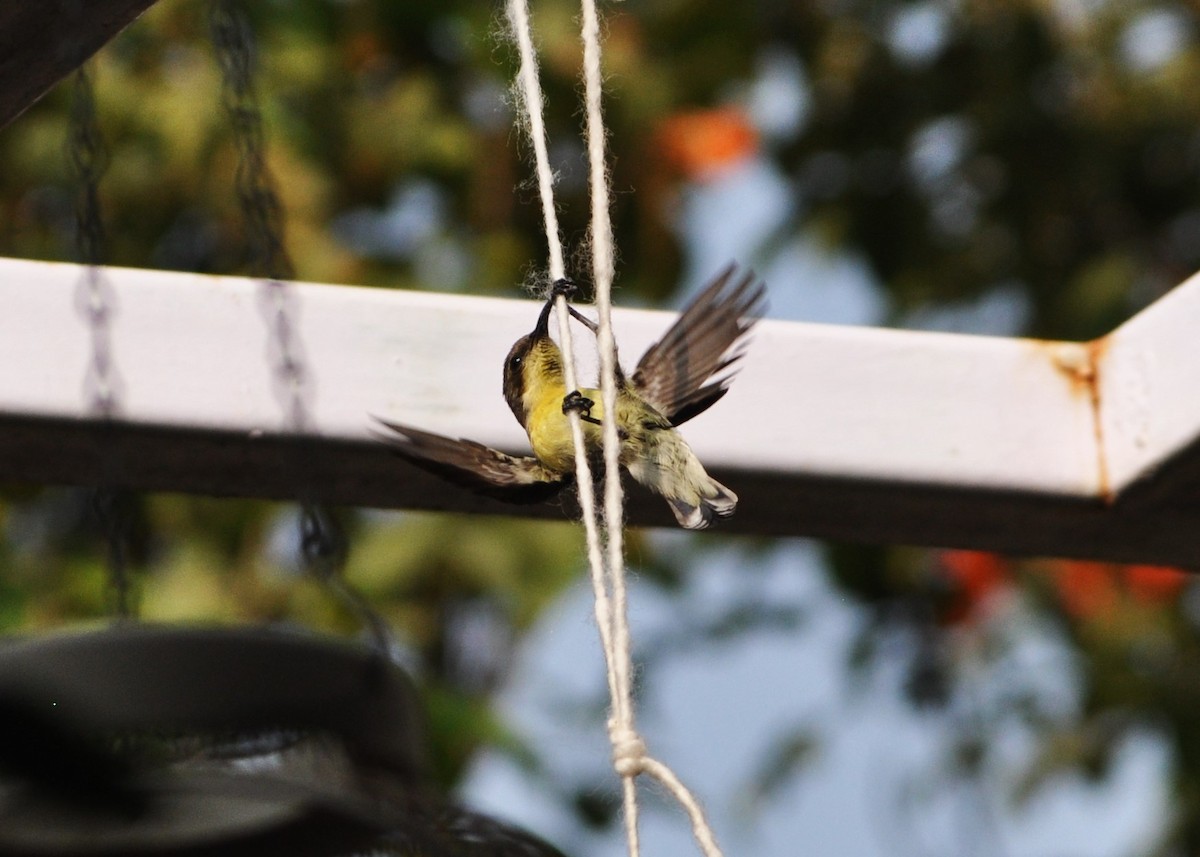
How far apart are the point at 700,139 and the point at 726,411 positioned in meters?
2.41

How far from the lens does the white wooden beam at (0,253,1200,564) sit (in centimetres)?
129

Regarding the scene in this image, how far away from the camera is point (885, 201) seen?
13.9 feet

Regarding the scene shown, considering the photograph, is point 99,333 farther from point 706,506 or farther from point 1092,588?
point 1092,588

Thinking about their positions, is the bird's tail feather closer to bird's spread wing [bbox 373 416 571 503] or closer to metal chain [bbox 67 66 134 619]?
bird's spread wing [bbox 373 416 571 503]

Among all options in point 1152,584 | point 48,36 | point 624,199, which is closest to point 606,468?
point 48,36

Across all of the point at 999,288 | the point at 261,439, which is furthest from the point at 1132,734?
the point at 261,439

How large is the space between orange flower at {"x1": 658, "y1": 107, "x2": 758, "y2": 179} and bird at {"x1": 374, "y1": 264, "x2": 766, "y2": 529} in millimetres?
2458

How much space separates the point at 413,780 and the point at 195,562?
6.63 ft

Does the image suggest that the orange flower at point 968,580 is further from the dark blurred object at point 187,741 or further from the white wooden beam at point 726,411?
the dark blurred object at point 187,741

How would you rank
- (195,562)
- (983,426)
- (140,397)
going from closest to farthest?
(140,397) < (983,426) < (195,562)

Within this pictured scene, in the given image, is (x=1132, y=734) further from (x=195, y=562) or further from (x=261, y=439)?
(x=261, y=439)

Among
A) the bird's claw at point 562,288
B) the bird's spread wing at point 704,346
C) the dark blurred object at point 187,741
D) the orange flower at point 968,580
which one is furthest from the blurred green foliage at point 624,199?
the dark blurred object at point 187,741

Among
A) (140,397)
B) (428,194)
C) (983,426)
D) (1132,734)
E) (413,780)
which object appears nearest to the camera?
(413,780)

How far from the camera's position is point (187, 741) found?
2.73 ft
